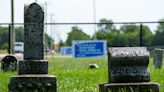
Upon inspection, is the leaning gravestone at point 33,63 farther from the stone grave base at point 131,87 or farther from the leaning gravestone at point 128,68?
the stone grave base at point 131,87

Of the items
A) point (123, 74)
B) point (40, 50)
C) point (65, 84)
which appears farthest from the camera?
point (65, 84)

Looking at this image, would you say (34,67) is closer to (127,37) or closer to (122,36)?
(127,37)

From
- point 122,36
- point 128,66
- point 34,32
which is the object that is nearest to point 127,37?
point 122,36

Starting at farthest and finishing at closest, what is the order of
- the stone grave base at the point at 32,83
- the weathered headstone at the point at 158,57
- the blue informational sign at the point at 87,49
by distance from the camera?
the blue informational sign at the point at 87,49 → the weathered headstone at the point at 158,57 → the stone grave base at the point at 32,83

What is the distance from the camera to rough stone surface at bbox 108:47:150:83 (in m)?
8.89

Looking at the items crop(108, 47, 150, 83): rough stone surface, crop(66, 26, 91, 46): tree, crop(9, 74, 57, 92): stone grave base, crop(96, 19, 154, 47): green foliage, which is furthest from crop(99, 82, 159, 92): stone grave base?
crop(96, 19, 154, 47): green foliage

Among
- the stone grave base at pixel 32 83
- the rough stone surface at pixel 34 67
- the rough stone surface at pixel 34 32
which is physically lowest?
the stone grave base at pixel 32 83

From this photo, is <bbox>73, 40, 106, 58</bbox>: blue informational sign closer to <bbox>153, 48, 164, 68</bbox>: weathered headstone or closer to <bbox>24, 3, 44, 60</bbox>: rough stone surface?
<bbox>153, 48, 164, 68</bbox>: weathered headstone

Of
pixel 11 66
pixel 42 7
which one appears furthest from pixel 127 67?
pixel 11 66

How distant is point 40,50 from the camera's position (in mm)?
11367

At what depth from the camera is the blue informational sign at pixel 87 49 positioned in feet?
82.2

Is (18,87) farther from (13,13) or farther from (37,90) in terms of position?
(13,13)

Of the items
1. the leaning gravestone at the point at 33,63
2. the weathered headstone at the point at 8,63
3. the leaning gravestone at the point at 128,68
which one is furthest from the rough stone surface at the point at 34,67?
the weathered headstone at the point at 8,63

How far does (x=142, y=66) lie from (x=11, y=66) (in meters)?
11.3
